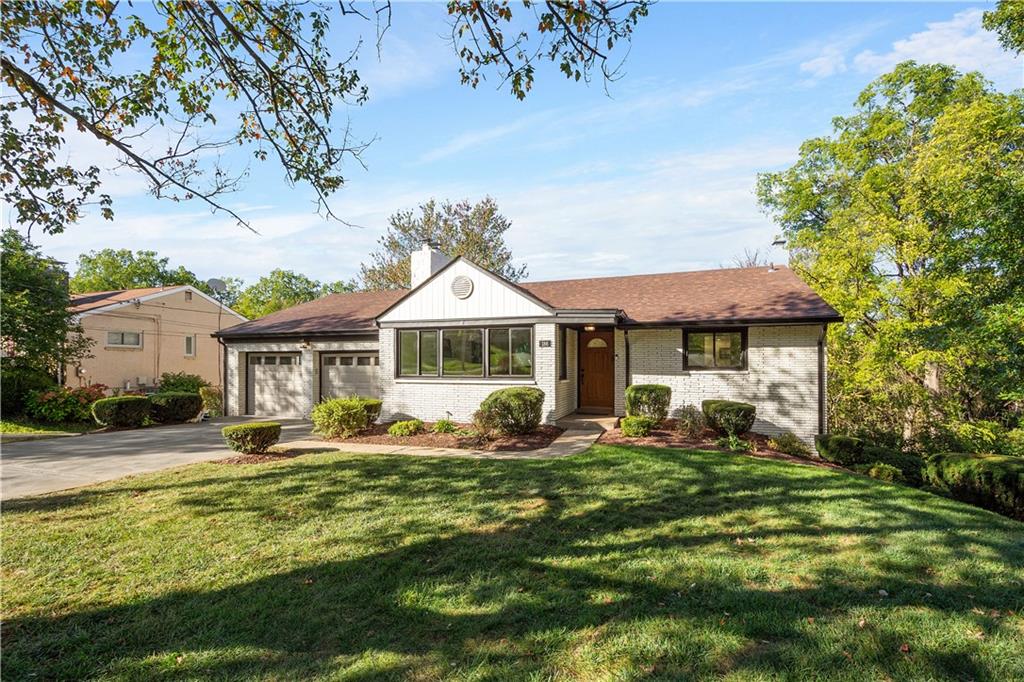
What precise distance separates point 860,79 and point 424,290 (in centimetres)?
1743

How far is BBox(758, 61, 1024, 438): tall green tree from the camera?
1003 cm

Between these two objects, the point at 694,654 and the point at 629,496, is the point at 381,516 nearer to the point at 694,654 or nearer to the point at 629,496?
the point at 629,496

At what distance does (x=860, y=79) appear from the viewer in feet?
57.1

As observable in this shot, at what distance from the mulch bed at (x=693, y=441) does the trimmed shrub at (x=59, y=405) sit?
613 inches

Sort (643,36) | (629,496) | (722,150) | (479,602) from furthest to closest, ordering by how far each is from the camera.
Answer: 1. (722,150)
2. (629,496)
3. (643,36)
4. (479,602)

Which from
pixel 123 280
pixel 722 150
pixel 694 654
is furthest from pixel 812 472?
pixel 123 280

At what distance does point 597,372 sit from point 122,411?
1419 cm

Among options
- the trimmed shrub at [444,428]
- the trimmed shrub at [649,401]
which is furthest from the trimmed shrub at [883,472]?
the trimmed shrub at [444,428]

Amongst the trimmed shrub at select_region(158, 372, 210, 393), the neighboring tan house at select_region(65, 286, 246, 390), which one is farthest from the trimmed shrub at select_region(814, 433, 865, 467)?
the trimmed shrub at select_region(158, 372, 210, 393)

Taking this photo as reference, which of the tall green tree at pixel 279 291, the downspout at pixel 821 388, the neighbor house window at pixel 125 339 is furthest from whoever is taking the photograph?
the tall green tree at pixel 279 291

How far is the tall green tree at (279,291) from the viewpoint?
43.8 m

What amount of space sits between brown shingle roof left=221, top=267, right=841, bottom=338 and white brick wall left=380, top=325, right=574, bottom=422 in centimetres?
192

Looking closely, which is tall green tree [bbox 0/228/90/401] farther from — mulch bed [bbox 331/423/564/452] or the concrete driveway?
mulch bed [bbox 331/423/564/452]

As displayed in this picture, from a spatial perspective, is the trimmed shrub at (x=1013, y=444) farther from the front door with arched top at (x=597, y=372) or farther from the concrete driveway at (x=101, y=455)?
the concrete driveway at (x=101, y=455)
